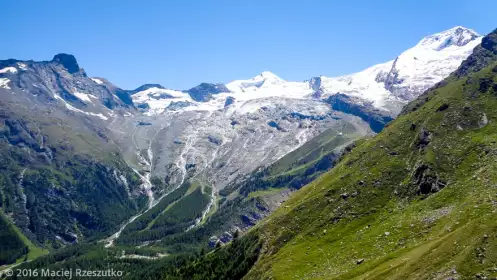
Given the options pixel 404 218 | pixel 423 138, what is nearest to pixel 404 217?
pixel 404 218

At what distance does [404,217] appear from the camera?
13325 cm

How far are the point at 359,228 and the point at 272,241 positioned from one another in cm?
3744

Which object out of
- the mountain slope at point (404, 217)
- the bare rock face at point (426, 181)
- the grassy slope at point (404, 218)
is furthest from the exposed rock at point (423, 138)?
the bare rock face at point (426, 181)

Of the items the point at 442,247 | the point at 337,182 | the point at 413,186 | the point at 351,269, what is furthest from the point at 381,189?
the point at 442,247

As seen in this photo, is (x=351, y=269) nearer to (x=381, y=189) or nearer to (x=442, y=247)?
(x=442, y=247)

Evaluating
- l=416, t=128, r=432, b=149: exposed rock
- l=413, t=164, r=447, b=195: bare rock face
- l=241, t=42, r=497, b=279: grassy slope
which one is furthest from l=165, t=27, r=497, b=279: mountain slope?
l=416, t=128, r=432, b=149: exposed rock

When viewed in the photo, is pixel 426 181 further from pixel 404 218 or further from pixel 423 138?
pixel 423 138

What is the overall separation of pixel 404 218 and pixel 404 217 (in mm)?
1214

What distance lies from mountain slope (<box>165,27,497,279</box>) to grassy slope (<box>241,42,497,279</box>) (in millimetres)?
383

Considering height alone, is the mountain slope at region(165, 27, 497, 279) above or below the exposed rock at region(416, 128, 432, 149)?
below

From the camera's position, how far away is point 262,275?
142 metres

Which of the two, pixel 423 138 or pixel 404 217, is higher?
pixel 423 138

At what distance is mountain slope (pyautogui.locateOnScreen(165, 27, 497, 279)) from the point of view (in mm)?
84938

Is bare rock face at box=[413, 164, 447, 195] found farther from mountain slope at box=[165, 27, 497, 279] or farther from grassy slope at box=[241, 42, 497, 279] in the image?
grassy slope at box=[241, 42, 497, 279]
